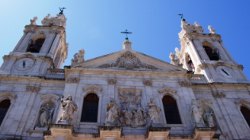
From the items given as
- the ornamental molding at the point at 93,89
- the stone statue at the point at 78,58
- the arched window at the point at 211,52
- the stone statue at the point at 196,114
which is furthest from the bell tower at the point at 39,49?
the arched window at the point at 211,52

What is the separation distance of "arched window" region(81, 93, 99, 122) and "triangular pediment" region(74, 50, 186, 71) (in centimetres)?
275

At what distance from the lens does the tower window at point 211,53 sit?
25152 mm

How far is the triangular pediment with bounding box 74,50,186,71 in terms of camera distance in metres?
21.0

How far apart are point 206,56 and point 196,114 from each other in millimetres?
9096

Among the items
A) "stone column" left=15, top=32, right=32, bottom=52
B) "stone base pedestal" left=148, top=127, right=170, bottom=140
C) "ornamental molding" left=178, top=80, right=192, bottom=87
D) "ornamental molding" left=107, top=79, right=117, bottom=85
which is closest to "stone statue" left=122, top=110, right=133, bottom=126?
"stone base pedestal" left=148, top=127, right=170, bottom=140

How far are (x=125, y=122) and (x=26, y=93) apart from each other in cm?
672

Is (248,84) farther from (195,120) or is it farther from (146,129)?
(146,129)

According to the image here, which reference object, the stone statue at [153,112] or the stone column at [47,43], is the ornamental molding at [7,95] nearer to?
the stone column at [47,43]

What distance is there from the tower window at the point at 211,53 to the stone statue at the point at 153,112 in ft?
33.7

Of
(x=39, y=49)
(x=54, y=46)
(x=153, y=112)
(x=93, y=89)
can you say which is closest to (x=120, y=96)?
(x=93, y=89)

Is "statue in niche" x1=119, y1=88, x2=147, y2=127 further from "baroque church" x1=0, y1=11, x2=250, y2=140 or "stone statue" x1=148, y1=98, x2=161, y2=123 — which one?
"stone statue" x1=148, y1=98, x2=161, y2=123

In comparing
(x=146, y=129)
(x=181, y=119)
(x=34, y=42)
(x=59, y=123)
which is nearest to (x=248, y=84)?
(x=181, y=119)

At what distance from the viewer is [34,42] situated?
25.2 metres

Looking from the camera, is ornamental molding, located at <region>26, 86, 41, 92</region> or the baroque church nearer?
the baroque church
